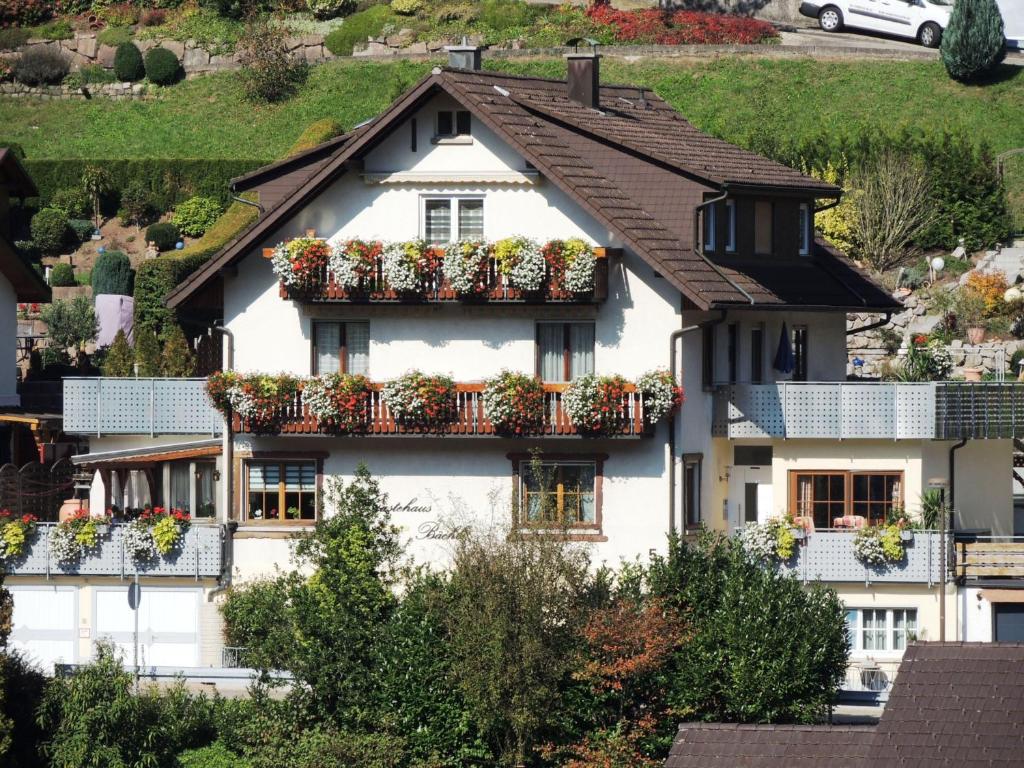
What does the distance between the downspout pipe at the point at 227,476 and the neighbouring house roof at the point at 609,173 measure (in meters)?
1.31

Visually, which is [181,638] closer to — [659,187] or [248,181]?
[248,181]

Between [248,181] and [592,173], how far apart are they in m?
7.31

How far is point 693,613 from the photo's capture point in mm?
45500

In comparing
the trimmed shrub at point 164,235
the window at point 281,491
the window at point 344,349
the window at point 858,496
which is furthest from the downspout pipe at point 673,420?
the trimmed shrub at point 164,235

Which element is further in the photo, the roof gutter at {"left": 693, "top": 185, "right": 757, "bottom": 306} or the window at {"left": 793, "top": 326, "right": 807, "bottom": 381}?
the window at {"left": 793, "top": 326, "right": 807, "bottom": 381}

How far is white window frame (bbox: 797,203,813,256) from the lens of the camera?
2119 inches

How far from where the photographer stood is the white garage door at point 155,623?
5050cm

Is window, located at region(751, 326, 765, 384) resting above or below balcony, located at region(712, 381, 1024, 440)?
above

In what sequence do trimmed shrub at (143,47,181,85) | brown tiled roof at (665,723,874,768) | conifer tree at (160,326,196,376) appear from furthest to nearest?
trimmed shrub at (143,47,181,85)
conifer tree at (160,326,196,376)
brown tiled roof at (665,723,874,768)

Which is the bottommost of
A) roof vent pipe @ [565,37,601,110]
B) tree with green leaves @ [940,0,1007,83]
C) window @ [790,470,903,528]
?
window @ [790,470,903,528]

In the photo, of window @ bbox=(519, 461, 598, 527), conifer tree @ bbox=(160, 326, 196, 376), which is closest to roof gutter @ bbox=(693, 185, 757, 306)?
window @ bbox=(519, 461, 598, 527)

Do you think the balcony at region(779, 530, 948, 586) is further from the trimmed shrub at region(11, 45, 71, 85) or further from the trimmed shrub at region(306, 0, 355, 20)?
the trimmed shrub at region(11, 45, 71, 85)

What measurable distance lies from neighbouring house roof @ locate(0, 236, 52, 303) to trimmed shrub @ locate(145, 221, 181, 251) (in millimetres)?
18662

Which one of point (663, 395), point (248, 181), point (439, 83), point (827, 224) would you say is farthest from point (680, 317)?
point (827, 224)
